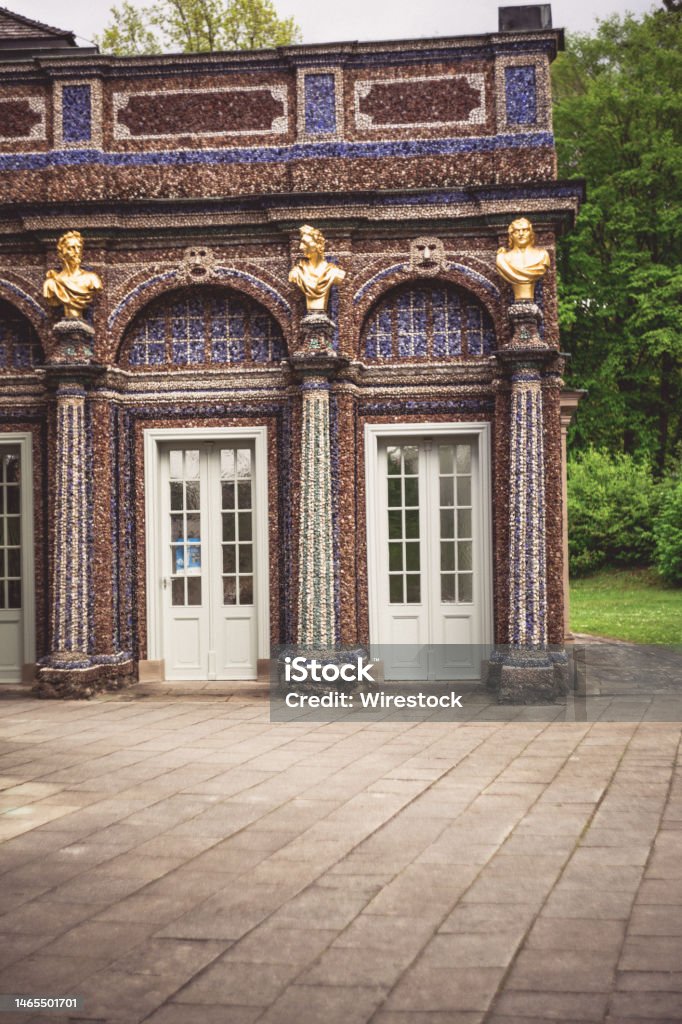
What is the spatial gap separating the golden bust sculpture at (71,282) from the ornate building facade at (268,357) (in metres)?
0.19

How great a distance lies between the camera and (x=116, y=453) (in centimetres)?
1256

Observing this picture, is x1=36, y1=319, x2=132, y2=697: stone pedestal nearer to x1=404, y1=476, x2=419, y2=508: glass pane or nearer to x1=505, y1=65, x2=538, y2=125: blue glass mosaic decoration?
x1=404, y1=476, x2=419, y2=508: glass pane

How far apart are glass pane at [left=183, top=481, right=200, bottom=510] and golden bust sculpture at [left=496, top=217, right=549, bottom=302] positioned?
160 inches

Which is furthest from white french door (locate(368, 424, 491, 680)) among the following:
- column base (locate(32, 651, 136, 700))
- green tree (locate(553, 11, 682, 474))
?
green tree (locate(553, 11, 682, 474))

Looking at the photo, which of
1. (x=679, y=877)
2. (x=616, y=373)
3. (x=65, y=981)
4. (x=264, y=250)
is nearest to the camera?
(x=65, y=981)

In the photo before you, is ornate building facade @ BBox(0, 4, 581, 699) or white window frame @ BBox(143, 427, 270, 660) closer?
ornate building facade @ BBox(0, 4, 581, 699)

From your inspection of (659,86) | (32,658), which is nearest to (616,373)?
(659,86)

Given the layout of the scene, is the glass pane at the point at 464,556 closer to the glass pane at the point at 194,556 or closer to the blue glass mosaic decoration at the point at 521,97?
the glass pane at the point at 194,556

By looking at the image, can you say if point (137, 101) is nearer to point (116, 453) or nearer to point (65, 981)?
point (116, 453)

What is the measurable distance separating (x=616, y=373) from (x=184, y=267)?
1600 centimetres

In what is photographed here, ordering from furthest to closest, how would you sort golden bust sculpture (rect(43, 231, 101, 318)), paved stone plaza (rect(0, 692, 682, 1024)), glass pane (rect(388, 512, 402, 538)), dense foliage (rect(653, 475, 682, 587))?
1. dense foliage (rect(653, 475, 682, 587))
2. glass pane (rect(388, 512, 402, 538))
3. golden bust sculpture (rect(43, 231, 101, 318))
4. paved stone plaza (rect(0, 692, 682, 1024))

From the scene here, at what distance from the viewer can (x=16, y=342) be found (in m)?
12.9

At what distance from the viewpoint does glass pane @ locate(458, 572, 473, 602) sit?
12586 mm

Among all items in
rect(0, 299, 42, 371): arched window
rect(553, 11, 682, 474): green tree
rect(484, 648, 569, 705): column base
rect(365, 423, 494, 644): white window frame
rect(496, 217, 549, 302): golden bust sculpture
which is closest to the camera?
rect(484, 648, 569, 705): column base
